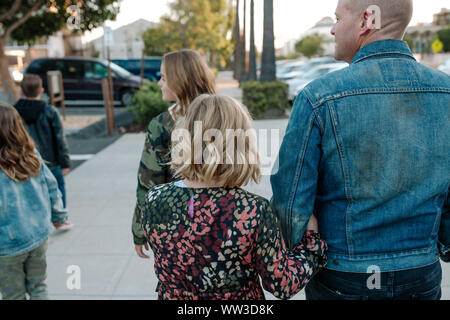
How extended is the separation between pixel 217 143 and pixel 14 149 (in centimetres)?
168

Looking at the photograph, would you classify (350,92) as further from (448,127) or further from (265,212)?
(265,212)

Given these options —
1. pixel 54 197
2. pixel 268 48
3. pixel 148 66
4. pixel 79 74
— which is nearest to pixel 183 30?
pixel 148 66

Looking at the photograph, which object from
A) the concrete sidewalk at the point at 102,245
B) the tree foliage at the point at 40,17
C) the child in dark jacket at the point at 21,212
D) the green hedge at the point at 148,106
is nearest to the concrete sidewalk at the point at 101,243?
the concrete sidewalk at the point at 102,245

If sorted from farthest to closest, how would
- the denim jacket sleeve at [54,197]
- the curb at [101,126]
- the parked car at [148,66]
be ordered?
the parked car at [148,66]
the curb at [101,126]
the denim jacket sleeve at [54,197]

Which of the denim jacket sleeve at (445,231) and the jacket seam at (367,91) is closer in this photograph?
the jacket seam at (367,91)

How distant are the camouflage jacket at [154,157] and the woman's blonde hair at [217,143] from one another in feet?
2.91

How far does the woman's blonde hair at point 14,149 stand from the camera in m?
2.58

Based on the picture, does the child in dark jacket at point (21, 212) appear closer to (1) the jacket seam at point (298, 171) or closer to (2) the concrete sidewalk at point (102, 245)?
(2) the concrete sidewalk at point (102, 245)

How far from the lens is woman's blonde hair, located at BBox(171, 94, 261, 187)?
1495 mm

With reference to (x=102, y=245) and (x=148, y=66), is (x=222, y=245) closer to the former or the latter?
(x=102, y=245)
